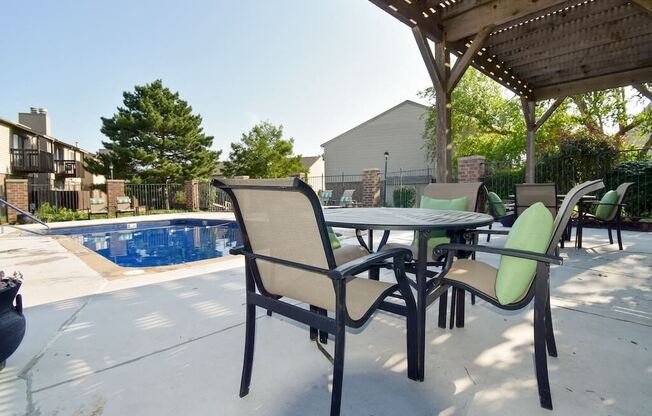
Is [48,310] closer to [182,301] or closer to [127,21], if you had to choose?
[182,301]

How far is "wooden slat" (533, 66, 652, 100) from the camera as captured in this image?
6078 mm

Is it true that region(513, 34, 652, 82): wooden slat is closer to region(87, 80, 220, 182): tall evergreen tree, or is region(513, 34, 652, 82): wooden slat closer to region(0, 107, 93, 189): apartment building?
region(87, 80, 220, 182): tall evergreen tree

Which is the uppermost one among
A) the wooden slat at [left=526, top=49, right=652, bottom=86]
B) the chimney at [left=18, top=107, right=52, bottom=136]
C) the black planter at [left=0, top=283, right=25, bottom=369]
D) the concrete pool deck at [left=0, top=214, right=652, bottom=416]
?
the chimney at [left=18, top=107, right=52, bottom=136]

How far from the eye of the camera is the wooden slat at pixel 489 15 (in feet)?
12.4

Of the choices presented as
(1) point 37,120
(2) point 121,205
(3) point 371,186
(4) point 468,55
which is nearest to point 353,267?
(4) point 468,55

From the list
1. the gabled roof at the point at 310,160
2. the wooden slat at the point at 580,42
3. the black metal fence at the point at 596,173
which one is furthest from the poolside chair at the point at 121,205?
the gabled roof at the point at 310,160

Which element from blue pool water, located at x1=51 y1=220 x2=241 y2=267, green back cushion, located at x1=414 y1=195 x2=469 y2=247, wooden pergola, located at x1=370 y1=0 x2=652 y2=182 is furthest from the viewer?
blue pool water, located at x1=51 y1=220 x2=241 y2=267

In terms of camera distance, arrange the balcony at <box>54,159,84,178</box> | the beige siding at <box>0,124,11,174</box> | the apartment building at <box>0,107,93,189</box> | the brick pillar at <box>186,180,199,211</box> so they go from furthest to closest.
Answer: the balcony at <box>54,159,84,178</box>, the apartment building at <box>0,107,93,189</box>, the beige siding at <box>0,124,11,174</box>, the brick pillar at <box>186,180,199,211</box>

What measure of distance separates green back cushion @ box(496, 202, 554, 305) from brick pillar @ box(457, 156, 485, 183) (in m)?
5.83

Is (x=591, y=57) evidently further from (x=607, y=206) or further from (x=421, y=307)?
(x=421, y=307)

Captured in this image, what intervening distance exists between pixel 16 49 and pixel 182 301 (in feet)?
63.7

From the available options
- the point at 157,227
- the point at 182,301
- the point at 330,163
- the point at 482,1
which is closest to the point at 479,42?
the point at 482,1

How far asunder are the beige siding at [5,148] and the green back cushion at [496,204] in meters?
20.1

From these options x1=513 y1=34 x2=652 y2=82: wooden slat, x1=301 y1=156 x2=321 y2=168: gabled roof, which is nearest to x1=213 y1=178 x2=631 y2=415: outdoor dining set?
A: x1=513 y1=34 x2=652 y2=82: wooden slat
